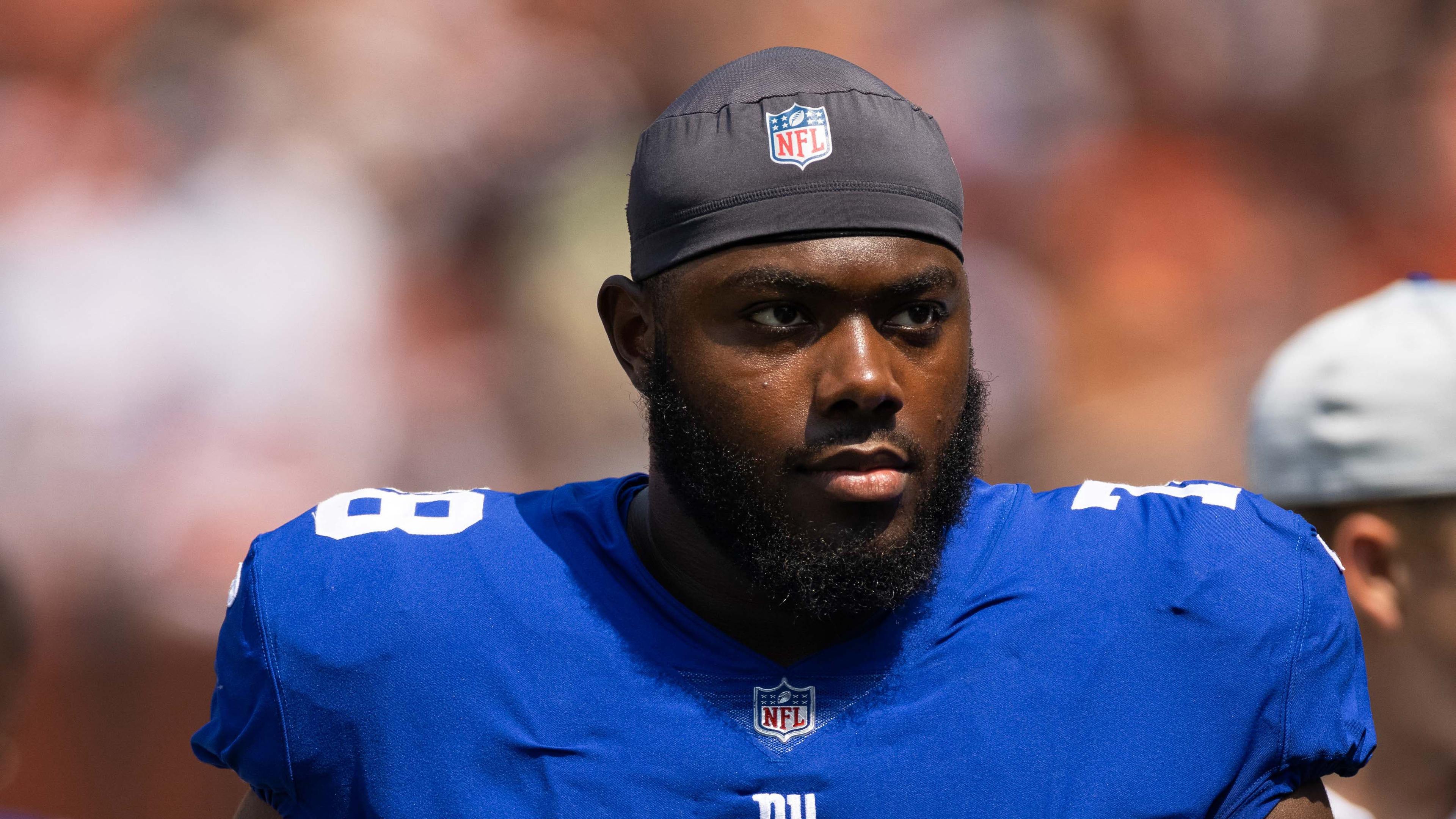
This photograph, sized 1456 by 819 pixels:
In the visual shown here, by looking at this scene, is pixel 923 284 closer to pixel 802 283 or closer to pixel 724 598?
pixel 802 283

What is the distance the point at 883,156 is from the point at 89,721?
2632mm

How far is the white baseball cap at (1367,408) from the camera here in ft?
7.38

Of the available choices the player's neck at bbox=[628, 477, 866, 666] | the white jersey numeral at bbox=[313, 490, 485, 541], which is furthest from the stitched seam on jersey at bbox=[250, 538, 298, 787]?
the player's neck at bbox=[628, 477, 866, 666]

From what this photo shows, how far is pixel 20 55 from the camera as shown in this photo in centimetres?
361

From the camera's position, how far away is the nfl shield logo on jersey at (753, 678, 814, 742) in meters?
1.73

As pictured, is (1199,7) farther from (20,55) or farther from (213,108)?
(20,55)

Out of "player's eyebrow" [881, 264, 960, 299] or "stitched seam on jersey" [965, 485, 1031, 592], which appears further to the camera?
"stitched seam on jersey" [965, 485, 1031, 592]

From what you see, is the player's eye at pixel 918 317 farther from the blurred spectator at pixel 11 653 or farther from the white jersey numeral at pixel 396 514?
the blurred spectator at pixel 11 653

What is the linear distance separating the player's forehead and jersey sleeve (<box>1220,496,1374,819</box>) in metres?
0.65

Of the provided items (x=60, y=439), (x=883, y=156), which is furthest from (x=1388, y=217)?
(x=60, y=439)

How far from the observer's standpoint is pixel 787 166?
1779mm

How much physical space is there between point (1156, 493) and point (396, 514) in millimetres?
1077

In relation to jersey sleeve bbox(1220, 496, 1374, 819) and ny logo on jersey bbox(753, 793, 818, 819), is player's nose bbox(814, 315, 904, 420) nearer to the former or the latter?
ny logo on jersey bbox(753, 793, 818, 819)

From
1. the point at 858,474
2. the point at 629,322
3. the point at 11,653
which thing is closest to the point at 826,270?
the point at 858,474
